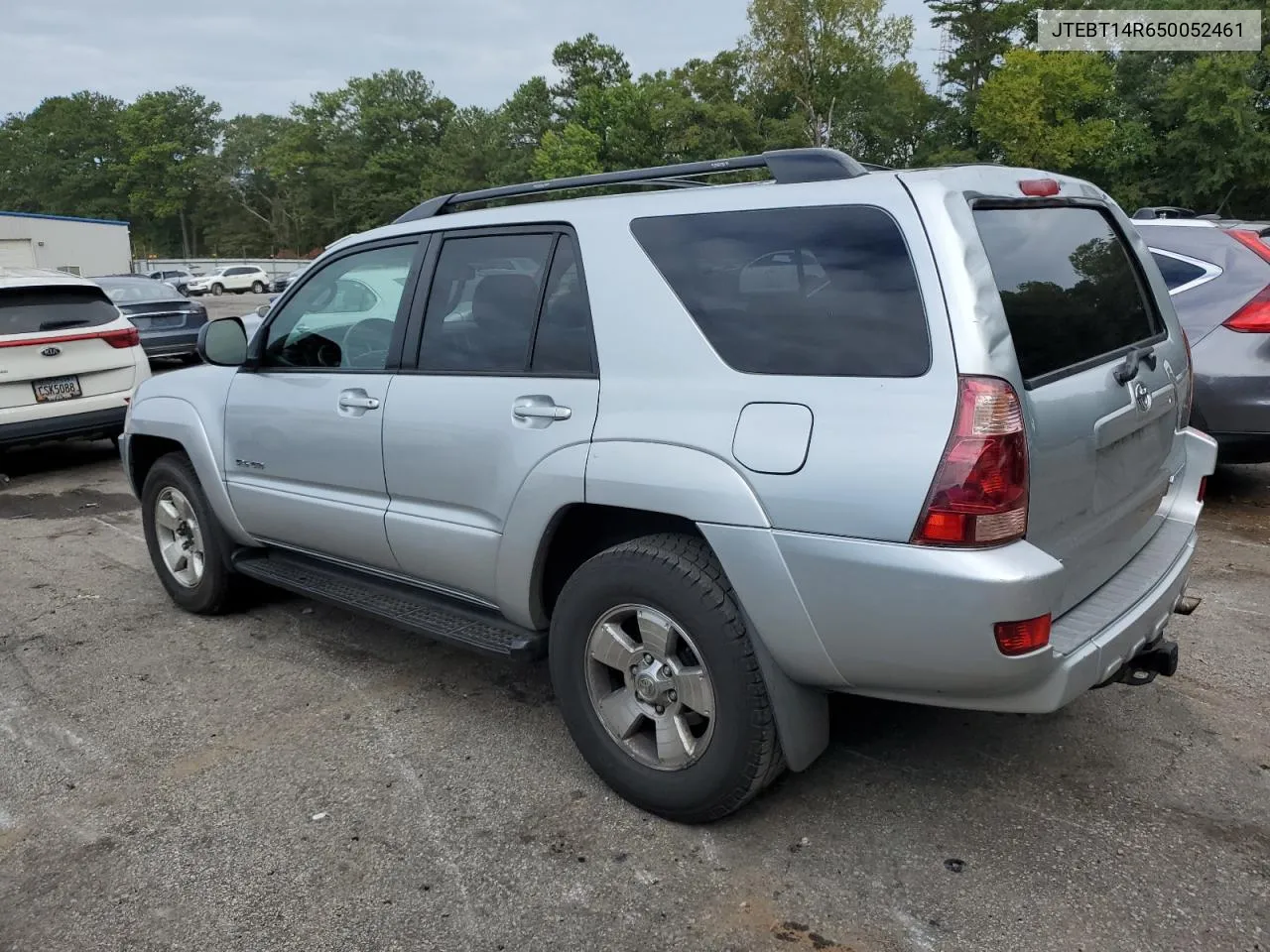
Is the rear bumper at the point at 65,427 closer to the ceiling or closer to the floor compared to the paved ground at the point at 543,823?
closer to the ceiling

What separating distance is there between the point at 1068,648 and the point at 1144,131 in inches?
2119

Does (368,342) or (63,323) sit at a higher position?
(368,342)

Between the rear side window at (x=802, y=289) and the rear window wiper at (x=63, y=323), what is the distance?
22.5 ft

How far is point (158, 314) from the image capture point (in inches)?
536

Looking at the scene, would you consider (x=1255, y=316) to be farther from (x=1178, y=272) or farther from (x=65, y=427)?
(x=65, y=427)

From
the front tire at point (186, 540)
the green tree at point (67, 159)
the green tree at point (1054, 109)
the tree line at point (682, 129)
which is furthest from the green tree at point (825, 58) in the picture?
the green tree at point (67, 159)

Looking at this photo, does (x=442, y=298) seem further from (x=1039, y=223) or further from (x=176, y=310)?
(x=176, y=310)

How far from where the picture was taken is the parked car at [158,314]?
13.4 m

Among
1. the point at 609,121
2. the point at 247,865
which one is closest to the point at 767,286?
the point at 247,865

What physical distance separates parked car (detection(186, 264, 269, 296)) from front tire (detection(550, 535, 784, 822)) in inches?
2031

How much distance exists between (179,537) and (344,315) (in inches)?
66.2

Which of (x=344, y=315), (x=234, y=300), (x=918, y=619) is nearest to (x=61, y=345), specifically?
(x=344, y=315)

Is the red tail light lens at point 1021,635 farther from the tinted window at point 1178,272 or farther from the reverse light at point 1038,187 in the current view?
the tinted window at point 1178,272

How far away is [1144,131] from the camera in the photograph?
4809cm
